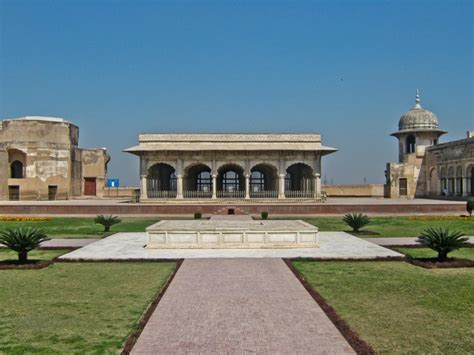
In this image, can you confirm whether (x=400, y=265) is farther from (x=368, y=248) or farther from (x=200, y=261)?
(x=200, y=261)

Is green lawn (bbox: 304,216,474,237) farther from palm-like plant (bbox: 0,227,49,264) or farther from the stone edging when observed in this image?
palm-like plant (bbox: 0,227,49,264)

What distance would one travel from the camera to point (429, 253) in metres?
11.5

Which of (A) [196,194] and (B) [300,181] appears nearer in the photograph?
(A) [196,194]

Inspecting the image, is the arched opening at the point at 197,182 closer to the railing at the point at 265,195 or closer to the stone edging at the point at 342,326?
the railing at the point at 265,195

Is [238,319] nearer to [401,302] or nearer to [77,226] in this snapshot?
[401,302]

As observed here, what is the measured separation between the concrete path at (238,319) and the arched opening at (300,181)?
76.8 ft

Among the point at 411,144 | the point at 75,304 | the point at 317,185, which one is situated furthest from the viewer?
the point at 411,144

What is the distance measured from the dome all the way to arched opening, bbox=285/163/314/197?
1136cm

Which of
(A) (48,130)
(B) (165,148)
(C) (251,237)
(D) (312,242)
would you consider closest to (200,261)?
(C) (251,237)

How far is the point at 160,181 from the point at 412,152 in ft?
70.8

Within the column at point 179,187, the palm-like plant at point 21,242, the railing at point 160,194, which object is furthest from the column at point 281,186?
the palm-like plant at point 21,242

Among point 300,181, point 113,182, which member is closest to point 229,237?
point 300,181

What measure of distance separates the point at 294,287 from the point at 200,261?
3026mm

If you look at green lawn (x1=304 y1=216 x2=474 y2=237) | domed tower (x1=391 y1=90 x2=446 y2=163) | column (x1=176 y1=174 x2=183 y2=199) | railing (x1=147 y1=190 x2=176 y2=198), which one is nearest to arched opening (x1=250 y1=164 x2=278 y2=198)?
column (x1=176 y1=174 x2=183 y2=199)
